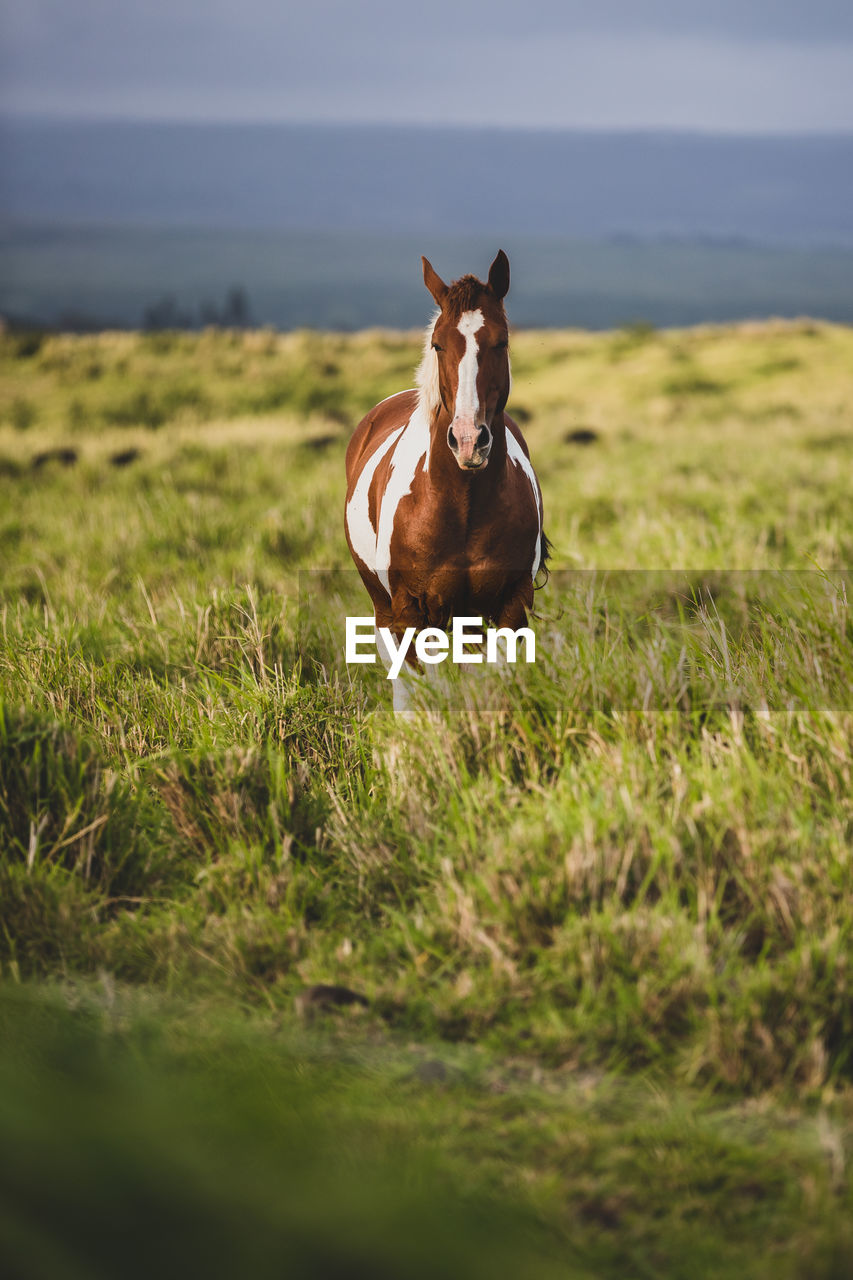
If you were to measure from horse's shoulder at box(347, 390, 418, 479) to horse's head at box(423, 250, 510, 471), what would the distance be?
1.20 m

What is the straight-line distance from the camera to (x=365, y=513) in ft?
16.0

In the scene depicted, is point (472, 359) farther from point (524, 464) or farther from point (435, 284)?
point (524, 464)

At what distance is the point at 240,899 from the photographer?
109 inches

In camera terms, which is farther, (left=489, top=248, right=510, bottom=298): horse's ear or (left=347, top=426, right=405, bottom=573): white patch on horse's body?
(left=347, top=426, right=405, bottom=573): white patch on horse's body

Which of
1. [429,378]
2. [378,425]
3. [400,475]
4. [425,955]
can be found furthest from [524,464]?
[425,955]

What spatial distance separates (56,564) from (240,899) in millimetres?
5568

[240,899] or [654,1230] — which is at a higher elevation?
[240,899]

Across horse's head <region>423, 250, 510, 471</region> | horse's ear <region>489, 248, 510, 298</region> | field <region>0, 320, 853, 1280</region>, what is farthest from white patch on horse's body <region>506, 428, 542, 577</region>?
horse's ear <region>489, 248, 510, 298</region>

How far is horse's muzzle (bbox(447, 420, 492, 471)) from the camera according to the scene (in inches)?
135

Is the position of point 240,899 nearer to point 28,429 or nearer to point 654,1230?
point 654,1230

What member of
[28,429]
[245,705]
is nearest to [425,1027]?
[245,705]

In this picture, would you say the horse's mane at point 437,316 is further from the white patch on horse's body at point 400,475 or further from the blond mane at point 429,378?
the white patch on horse's body at point 400,475

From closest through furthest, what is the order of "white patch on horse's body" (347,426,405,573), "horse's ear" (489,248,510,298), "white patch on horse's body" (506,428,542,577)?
"horse's ear" (489,248,510,298), "white patch on horse's body" (506,428,542,577), "white patch on horse's body" (347,426,405,573)

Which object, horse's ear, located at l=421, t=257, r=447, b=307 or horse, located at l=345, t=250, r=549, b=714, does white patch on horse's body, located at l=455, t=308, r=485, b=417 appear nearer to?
horse, located at l=345, t=250, r=549, b=714
